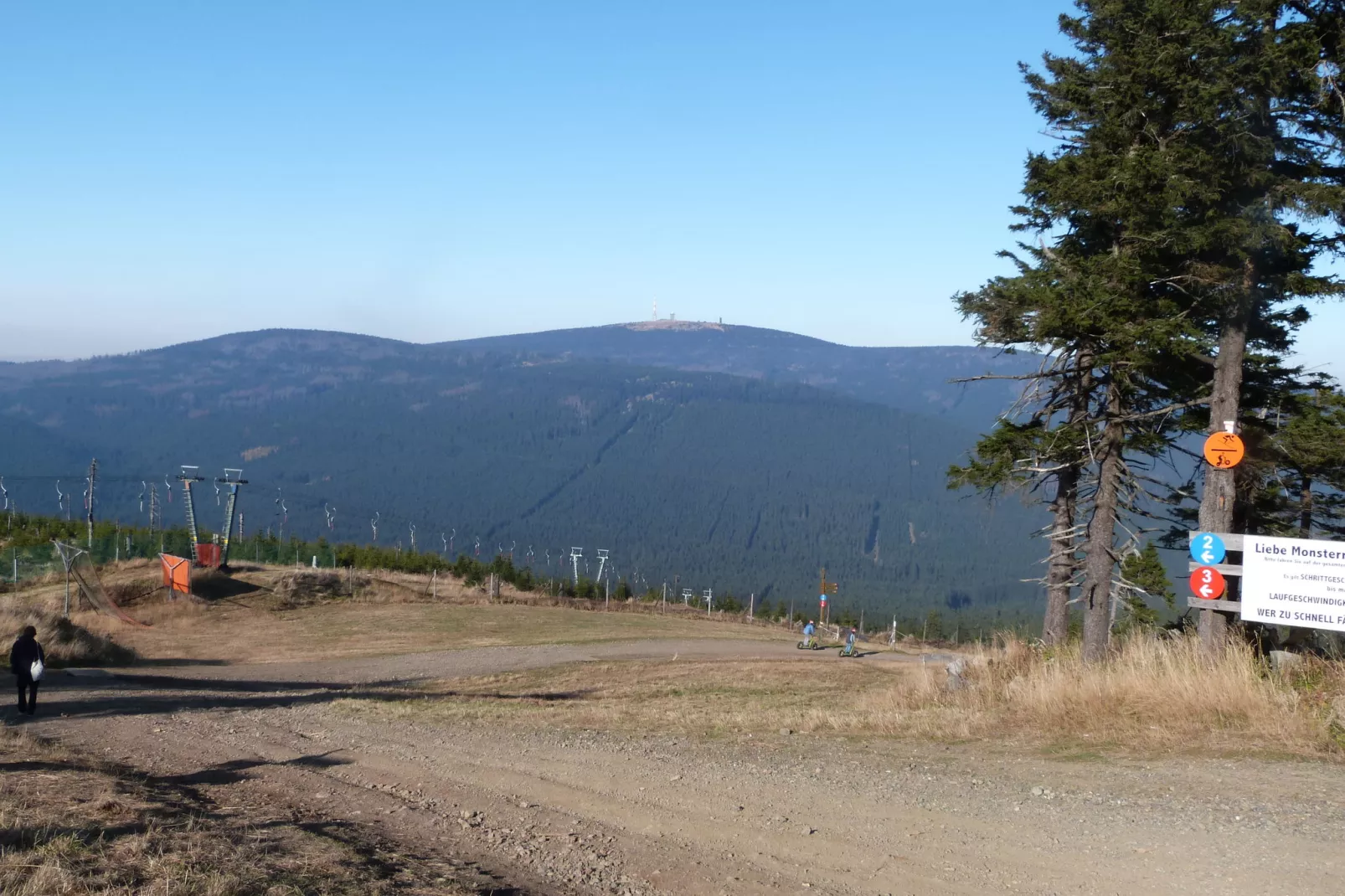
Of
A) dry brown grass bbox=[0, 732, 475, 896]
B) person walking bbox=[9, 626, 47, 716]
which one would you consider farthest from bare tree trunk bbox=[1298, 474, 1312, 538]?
person walking bbox=[9, 626, 47, 716]

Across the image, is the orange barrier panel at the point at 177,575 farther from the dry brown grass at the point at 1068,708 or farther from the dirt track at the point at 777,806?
the dirt track at the point at 777,806

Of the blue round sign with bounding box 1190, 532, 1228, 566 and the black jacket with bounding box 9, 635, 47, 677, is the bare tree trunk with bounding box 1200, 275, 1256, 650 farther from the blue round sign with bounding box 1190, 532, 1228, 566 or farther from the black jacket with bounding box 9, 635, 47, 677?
the black jacket with bounding box 9, 635, 47, 677

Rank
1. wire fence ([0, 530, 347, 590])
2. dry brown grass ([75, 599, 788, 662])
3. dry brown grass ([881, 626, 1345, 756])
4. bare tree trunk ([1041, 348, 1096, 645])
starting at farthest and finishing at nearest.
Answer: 1. wire fence ([0, 530, 347, 590])
2. dry brown grass ([75, 599, 788, 662])
3. bare tree trunk ([1041, 348, 1096, 645])
4. dry brown grass ([881, 626, 1345, 756])

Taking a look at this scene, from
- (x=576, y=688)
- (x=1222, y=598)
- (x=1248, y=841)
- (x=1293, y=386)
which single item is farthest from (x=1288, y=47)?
(x=576, y=688)

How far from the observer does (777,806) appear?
27.1 ft

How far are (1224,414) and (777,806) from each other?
938cm

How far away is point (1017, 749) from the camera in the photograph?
10461mm

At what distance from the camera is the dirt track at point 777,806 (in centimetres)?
662

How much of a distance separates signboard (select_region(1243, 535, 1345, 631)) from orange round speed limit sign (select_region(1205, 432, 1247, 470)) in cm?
146

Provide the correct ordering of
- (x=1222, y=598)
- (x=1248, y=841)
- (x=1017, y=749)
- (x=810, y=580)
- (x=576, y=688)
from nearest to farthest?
1. (x=1248, y=841)
2. (x=1017, y=749)
3. (x=1222, y=598)
4. (x=576, y=688)
5. (x=810, y=580)

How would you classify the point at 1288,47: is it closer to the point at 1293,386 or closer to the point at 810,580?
the point at 1293,386

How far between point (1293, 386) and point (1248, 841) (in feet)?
54.9

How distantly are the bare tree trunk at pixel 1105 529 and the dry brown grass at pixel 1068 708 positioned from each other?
0.91 m

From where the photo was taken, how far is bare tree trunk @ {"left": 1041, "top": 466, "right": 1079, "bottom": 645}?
19625 mm
